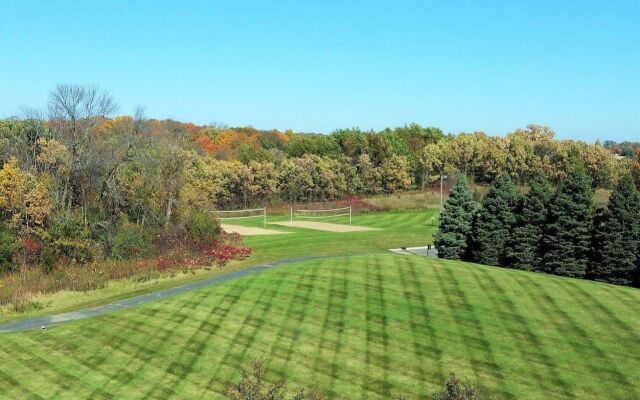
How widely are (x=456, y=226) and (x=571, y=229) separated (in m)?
7.89

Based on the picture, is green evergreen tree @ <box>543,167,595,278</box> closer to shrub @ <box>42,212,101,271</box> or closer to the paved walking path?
the paved walking path

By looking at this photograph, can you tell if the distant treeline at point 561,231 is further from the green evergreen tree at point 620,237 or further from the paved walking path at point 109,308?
the paved walking path at point 109,308

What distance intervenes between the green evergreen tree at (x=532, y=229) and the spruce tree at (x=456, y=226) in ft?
14.2

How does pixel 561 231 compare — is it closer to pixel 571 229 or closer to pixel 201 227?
pixel 571 229

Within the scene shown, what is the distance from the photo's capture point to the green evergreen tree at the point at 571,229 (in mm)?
31812

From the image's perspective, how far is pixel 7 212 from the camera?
3675cm

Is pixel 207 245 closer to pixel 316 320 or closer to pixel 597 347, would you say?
pixel 316 320

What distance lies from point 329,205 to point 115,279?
4423cm

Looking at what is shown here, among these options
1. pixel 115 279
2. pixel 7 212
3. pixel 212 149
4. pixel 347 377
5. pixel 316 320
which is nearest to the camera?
pixel 347 377

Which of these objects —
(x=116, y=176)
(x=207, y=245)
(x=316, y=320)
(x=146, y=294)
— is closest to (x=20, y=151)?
(x=116, y=176)

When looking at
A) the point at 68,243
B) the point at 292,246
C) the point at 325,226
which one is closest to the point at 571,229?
the point at 292,246

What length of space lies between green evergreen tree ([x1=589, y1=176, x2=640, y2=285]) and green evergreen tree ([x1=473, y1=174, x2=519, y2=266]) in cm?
514

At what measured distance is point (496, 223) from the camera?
34750 mm

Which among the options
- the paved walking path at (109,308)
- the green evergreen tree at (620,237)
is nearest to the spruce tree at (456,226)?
the green evergreen tree at (620,237)
